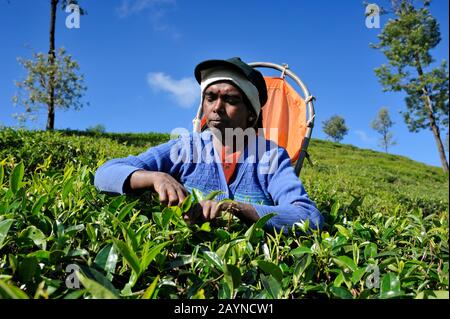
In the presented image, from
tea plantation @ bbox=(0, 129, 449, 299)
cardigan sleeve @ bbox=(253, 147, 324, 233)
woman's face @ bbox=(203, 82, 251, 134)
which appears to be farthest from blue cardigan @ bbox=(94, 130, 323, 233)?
tea plantation @ bbox=(0, 129, 449, 299)

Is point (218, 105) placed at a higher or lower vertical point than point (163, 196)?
higher

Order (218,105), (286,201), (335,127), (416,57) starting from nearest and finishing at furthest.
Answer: (286,201)
(218,105)
(416,57)
(335,127)

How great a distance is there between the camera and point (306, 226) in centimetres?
141

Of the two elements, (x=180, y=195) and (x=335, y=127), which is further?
(x=335, y=127)

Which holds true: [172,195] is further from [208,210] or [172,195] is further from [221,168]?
[221,168]

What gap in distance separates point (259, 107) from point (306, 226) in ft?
3.84

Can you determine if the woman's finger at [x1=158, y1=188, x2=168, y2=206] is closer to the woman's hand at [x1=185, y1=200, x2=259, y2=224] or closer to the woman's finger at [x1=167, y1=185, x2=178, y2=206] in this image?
the woman's finger at [x1=167, y1=185, x2=178, y2=206]

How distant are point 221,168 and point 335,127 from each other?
58600 mm

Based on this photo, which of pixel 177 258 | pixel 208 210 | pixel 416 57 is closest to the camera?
pixel 177 258

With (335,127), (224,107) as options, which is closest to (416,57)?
(224,107)

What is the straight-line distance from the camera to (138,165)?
188cm

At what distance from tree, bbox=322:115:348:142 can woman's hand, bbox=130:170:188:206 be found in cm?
5759
